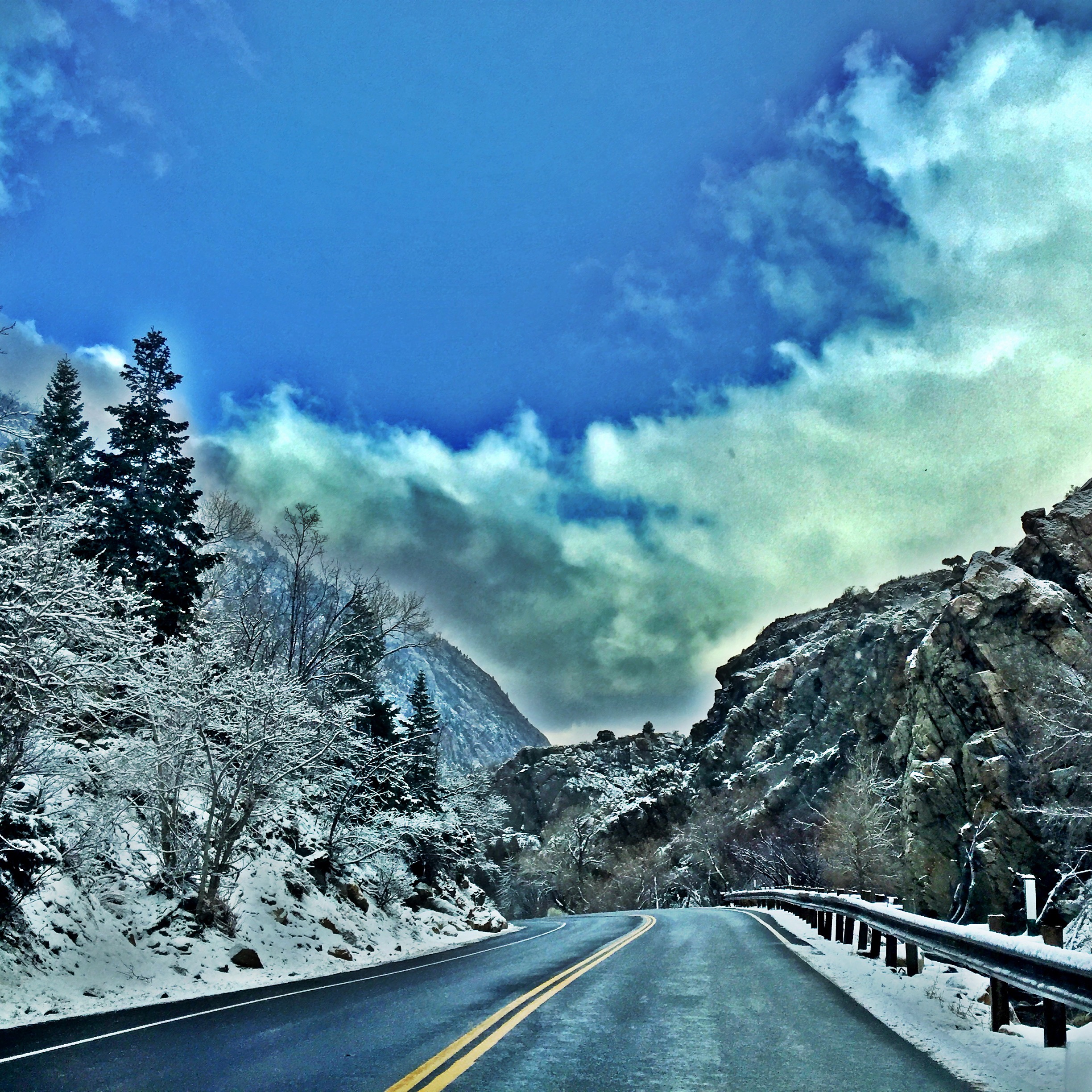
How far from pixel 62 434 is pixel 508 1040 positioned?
31334mm

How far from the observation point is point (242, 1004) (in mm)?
10883

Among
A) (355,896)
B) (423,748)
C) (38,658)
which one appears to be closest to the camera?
(38,658)

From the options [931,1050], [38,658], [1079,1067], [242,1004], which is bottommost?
[242,1004]

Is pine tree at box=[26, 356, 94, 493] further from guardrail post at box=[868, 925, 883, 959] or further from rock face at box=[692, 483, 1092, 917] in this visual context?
rock face at box=[692, 483, 1092, 917]

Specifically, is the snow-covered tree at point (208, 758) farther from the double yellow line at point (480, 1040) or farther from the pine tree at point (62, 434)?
the pine tree at point (62, 434)

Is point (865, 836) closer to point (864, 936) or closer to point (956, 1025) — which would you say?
point (864, 936)

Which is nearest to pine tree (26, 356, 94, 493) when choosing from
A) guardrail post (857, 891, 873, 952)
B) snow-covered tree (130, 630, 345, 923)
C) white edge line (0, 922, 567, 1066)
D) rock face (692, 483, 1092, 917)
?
snow-covered tree (130, 630, 345, 923)

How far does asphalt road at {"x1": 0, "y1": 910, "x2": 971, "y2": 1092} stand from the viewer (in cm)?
596

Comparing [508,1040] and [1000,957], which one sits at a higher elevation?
[1000,957]

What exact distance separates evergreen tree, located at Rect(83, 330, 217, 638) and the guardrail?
22.9 meters

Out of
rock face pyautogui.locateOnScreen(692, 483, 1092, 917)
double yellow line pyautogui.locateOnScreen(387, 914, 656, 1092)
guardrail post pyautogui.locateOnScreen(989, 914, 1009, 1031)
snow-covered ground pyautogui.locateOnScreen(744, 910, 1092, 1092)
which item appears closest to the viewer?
double yellow line pyautogui.locateOnScreen(387, 914, 656, 1092)

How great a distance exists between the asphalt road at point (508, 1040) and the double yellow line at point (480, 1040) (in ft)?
0.10

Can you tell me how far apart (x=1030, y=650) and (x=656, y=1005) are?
5374 cm

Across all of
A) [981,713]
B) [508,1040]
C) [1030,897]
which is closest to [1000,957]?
[508,1040]
